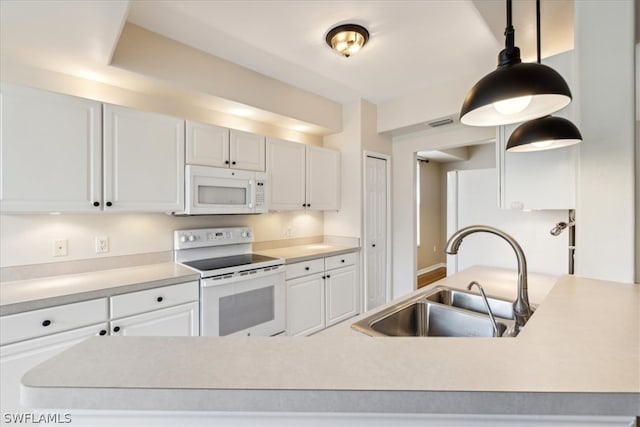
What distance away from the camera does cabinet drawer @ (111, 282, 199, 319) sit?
168 centimetres

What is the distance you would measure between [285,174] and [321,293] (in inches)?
50.5

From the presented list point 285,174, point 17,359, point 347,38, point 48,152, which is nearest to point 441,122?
point 347,38

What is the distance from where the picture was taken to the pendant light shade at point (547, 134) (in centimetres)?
118

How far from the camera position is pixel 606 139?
3.77 feet

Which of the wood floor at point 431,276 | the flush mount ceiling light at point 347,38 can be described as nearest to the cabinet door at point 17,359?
the flush mount ceiling light at point 347,38

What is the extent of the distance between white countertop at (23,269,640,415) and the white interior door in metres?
2.82

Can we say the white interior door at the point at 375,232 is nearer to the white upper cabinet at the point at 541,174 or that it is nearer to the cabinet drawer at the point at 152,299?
the white upper cabinet at the point at 541,174

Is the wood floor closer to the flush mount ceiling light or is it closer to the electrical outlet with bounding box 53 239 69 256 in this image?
the flush mount ceiling light

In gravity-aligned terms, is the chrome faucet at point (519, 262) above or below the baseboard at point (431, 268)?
above

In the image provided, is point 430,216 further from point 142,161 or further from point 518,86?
point 518,86

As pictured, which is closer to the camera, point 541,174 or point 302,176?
point 541,174

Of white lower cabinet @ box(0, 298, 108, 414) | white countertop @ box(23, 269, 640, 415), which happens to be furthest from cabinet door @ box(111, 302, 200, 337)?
white countertop @ box(23, 269, 640, 415)

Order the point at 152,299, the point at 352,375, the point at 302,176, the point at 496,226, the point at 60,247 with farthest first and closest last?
the point at 302,176
the point at 496,226
the point at 60,247
the point at 152,299
the point at 352,375

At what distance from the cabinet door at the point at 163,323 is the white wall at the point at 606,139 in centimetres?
215
